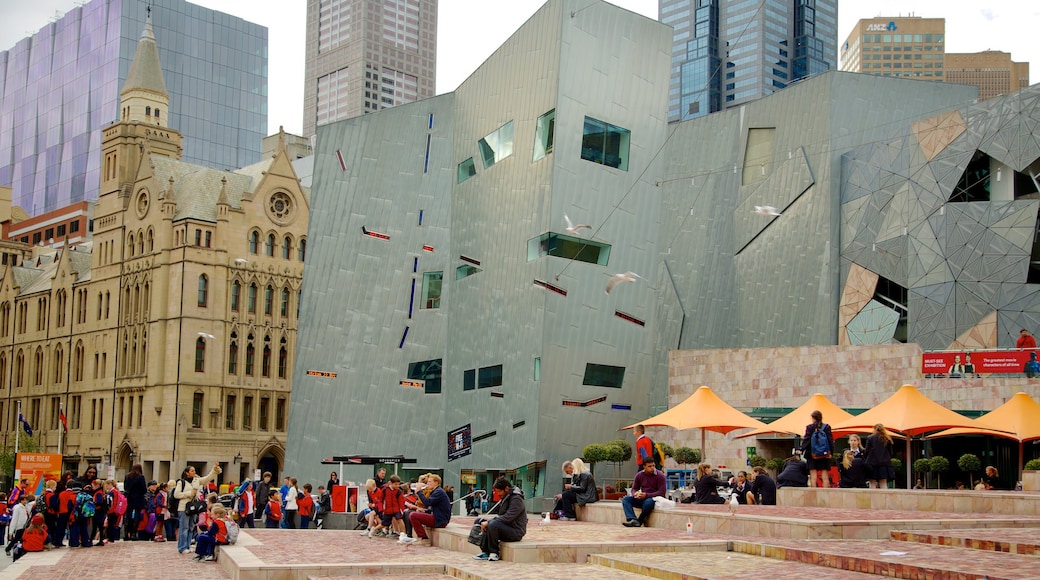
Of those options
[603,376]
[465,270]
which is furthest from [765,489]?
[465,270]

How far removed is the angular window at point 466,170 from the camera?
41688 millimetres

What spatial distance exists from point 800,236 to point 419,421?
18.7 metres

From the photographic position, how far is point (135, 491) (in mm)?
25078

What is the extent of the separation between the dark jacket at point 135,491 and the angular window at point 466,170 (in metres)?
19.3

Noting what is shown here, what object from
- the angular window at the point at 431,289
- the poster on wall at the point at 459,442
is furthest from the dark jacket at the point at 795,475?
the angular window at the point at 431,289

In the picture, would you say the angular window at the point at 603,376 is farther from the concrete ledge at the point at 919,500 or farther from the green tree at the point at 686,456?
the concrete ledge at the point at 919,500

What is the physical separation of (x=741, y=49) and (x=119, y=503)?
543 feet

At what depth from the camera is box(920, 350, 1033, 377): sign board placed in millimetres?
33094

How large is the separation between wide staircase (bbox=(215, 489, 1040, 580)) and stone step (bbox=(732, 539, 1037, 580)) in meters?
0.01

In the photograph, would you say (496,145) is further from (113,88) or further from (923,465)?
(113,88)

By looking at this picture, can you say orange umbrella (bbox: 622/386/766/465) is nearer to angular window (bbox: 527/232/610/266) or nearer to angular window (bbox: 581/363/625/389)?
angular window (bbox: 581/363/625/389)

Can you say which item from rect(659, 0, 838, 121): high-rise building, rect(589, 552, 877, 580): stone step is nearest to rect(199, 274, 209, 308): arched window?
rect(589, 552, 877, 580): stone step

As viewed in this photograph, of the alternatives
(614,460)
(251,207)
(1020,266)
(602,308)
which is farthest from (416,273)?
(251,207)

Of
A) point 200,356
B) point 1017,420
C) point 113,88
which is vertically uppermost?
point 113,88
